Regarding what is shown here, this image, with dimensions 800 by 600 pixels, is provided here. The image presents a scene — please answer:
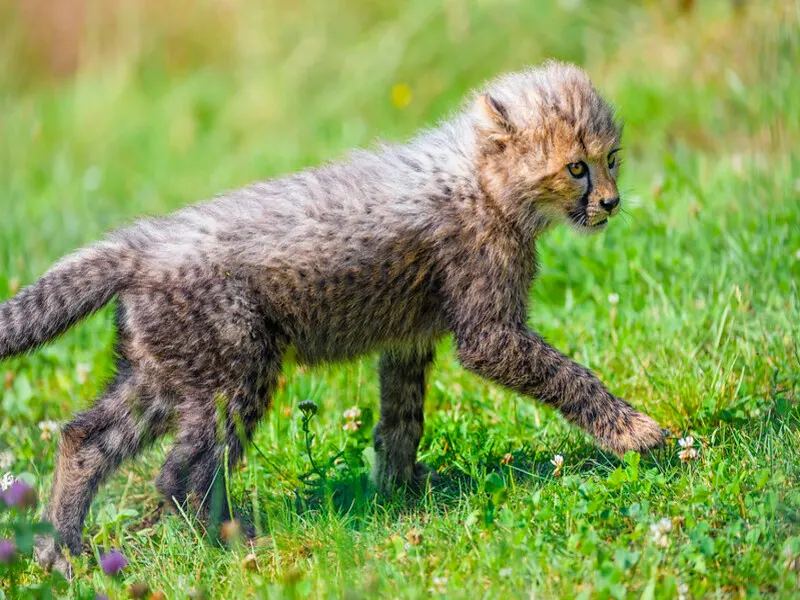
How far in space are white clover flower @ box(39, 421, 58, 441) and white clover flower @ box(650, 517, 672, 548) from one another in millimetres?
2932

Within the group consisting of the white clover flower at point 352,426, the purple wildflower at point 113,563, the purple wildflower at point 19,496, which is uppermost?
the purple wildflower at point 19,496

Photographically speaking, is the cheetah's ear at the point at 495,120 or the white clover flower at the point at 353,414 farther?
the white clover flower at the point at 353,414

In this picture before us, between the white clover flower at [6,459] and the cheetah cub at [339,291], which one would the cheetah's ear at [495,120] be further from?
the white clover flower at [6,459]

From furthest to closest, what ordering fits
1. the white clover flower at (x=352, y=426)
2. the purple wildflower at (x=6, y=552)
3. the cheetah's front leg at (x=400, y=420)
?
the white clover flower at (x=352, y=426), the cheetah's front leg at (x=400, y=420), the purple wildflower at (x=6, y=552)

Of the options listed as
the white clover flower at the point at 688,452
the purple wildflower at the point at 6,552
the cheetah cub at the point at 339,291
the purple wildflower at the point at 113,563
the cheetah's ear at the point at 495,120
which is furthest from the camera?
the cheetah's ear at the point at 495,120

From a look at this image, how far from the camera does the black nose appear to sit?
4.41 m

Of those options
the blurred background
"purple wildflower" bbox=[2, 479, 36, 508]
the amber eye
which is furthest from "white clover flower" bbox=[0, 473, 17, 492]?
the blurred background

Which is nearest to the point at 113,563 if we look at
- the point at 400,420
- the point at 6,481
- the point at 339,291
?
the point at 6,481

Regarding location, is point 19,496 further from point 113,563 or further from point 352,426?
point 352,426

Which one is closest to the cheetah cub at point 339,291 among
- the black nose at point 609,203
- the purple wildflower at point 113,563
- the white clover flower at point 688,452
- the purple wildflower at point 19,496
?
the black nose at point 609,203

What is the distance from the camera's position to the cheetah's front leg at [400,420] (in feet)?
15.2

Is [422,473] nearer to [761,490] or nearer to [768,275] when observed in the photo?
[761,490]

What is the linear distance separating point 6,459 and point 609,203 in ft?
10.1

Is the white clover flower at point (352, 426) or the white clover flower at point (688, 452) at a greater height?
the white clover flower at point (688, 452)
